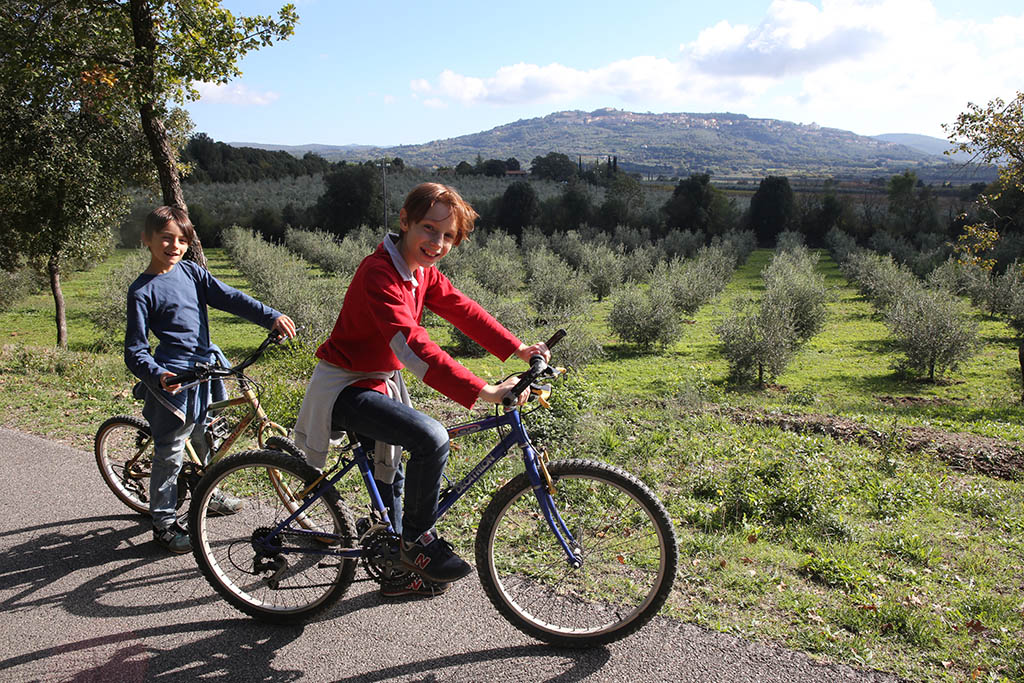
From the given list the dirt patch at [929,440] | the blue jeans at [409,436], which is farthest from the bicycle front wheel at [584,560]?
the dirt patch at [929,440]

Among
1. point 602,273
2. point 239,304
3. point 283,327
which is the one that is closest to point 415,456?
point 283,327

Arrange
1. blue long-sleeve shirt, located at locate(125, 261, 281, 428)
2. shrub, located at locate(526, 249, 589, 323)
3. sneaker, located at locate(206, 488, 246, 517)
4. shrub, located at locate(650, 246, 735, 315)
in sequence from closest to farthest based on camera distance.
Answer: blue long-sleeve shirt, located at locate(125, 261, 281, 428)
sneaker, located at locate(206, 488, 246, 517)
shrub, located at locate(526, 249, 589, 323)
shrub, located at locate(650, 246, 735, 315)

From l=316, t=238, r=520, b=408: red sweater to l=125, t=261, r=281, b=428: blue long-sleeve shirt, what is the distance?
90cm

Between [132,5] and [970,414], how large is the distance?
56.3 feet

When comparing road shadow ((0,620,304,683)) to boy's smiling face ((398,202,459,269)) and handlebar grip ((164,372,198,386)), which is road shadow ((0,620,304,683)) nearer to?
handlebar grip ((164,372,198,386))

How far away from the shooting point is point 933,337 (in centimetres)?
1762

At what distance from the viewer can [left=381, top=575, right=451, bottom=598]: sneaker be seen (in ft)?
11.2

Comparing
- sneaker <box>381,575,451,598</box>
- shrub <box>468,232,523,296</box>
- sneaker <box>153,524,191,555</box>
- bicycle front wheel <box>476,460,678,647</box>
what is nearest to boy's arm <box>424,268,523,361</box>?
bicycle front wheel <box>476,460,678,647</box>

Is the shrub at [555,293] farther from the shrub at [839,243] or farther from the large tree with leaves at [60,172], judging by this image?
the shrub at [839,243]

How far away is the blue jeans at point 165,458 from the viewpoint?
13.3ft

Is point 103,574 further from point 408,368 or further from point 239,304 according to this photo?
point 408,368

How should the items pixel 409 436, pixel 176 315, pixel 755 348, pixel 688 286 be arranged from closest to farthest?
pixel 409 436, pixel 176 315, pixel 755 348, pixel 688 286

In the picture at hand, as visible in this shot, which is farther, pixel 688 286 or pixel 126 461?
pixel 688 286

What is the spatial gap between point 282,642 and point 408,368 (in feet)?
5.30
